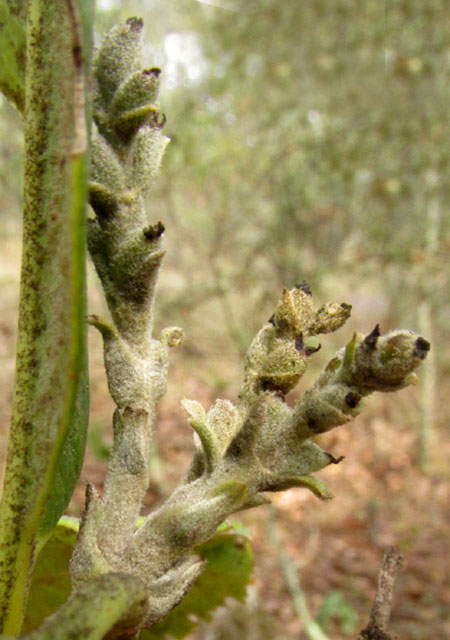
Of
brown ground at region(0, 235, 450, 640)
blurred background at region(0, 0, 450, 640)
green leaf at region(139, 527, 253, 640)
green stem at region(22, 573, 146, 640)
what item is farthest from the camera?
blurred background at region(0, 0, 450, 640)

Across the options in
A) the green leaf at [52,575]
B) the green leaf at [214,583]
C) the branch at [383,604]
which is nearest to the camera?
the branch at [383,604]

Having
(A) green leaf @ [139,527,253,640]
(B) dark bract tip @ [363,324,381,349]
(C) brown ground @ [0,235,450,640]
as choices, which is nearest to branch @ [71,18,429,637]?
(B) dark bract tip @ [363,324,381,349]

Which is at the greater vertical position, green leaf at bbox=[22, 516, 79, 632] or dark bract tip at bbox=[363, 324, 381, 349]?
dark bract tip at bbox=[363, 324, 381, 349]

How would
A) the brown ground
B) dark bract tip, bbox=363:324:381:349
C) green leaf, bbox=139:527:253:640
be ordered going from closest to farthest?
dark bract tip, bbox=363:324:381:349
green leaf, bbox=139:527:253:640
the brown ground

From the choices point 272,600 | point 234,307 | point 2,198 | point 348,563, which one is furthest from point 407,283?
point 2,198

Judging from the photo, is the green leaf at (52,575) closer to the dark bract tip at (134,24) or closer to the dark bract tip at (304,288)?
the dark bract tip at (304,288)

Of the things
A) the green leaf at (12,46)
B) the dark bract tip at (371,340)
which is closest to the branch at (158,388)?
the dark bract tip at (371,340)

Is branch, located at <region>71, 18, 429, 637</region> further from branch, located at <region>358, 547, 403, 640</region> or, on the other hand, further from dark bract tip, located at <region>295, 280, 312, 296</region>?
branch, located at <region>358, 547, 403, 640</region>

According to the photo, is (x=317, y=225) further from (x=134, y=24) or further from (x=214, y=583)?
(x=134, y=24)
